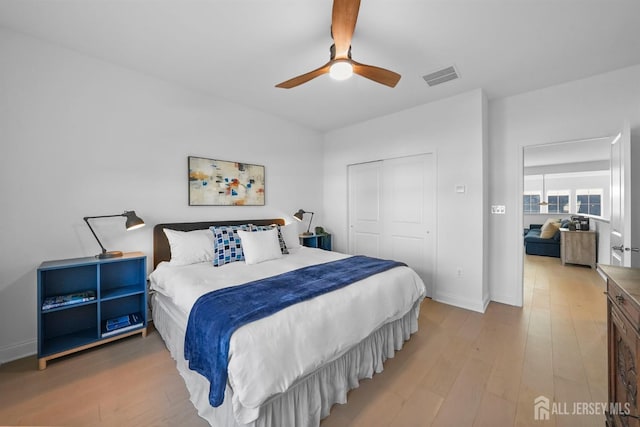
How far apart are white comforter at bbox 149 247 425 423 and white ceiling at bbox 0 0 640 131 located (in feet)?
6.70

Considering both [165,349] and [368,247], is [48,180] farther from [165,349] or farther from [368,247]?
[368,247]

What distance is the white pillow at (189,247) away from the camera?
2609 millimetres

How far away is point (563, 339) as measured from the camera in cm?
243

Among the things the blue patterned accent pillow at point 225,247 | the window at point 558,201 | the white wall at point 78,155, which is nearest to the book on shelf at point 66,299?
the white wall at point 78,155

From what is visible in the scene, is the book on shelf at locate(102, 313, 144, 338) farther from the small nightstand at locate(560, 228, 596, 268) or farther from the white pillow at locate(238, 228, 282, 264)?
the small nightstand at locate(560, 228, 596, 268)

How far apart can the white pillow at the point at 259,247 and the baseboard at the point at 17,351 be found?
1.91 metres

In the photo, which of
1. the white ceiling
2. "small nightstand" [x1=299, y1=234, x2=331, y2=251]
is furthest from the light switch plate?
"small nightstand" [x1=299, y1=234, x2=331, y2=251]

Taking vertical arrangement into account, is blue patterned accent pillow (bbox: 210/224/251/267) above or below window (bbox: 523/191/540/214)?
below

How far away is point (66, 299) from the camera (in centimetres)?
213

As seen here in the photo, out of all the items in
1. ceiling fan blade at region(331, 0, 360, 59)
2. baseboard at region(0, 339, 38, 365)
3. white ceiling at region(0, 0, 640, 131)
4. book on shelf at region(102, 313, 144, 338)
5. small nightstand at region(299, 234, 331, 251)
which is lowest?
baseboard at region(0, 339, 38, 365)

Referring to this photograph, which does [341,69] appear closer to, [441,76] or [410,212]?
[441,76]

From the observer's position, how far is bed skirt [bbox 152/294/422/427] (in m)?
1.34

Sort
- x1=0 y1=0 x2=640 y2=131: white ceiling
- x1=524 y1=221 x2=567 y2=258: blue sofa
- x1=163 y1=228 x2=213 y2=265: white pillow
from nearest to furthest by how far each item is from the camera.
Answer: x1=0 y1=0 x2=640 y2=131: white ceiling < x1=163 y1=228 x2=213 y2=265: white pillow < x1=524 y1=221 x2=567 y2=258: blue sofa

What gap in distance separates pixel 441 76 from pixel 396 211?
1.87 meters
